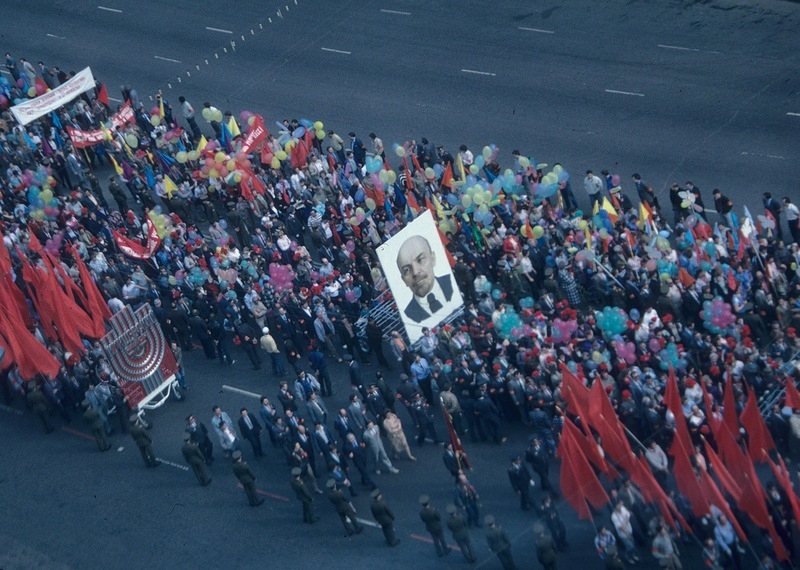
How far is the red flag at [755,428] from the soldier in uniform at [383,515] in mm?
6879

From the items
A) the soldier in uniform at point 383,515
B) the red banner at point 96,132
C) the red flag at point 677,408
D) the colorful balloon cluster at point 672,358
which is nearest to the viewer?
the red flag at point 677,408

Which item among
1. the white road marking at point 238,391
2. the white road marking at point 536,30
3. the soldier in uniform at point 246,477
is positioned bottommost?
the white road marking at point 238,391

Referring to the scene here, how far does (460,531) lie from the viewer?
23969 mm

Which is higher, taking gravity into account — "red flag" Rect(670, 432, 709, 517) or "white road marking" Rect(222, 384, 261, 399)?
"red flag" Rect(670, 432, 709, 517)

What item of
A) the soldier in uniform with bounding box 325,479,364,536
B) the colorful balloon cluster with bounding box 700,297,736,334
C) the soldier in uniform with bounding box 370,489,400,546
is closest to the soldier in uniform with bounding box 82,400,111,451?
the soldier in uniform with bounding box 325,479,364,536

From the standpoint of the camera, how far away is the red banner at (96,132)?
38688 mm

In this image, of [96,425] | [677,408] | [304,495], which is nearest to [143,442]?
[96,425]

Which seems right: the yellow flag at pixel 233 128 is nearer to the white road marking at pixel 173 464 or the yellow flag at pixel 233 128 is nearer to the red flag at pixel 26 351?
the red flag at pixel 26 351

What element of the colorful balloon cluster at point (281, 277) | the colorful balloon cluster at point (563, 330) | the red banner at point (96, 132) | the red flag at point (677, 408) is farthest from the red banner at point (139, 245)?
the red flag at point (677, 408)

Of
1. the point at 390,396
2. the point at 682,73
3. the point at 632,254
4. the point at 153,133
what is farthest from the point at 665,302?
the point at 153,133

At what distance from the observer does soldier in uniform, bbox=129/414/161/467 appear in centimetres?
2850

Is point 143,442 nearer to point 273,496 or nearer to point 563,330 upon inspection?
point 273,496

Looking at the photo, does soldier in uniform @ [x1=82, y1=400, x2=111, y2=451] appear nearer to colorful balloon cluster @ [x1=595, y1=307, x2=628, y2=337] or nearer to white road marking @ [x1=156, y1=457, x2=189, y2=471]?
white road marking @ [x1=156, y1=457, x2=189, y2=471]

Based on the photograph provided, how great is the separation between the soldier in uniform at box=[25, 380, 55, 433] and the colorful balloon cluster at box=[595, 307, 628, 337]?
13.0 m
